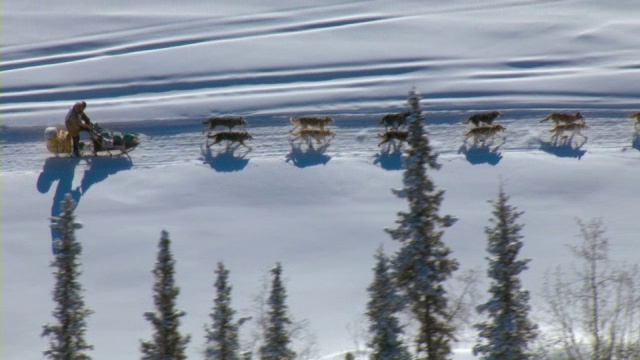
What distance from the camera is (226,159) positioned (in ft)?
61.9

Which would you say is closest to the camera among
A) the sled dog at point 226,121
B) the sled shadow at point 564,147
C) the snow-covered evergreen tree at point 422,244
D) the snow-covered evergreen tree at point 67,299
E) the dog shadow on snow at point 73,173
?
the snow-covered evergreen tree at point 422,244

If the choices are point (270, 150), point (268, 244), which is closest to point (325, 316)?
point (268, 244)

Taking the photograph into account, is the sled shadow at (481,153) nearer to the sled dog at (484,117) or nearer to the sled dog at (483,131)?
the sled dog at (483,131)

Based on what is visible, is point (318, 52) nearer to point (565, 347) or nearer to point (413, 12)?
A: point (413, 12)

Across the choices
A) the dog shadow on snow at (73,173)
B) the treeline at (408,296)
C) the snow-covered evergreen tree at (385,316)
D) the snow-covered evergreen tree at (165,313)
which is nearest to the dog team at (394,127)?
the dog shadow on snow at (73,173)

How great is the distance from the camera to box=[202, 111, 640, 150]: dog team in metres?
18.7

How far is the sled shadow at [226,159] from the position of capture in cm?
1859

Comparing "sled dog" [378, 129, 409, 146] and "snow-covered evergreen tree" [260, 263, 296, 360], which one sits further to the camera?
"sled dog" [378, 129, 409, 146]

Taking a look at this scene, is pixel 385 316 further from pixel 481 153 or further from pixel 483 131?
pixel 483 131

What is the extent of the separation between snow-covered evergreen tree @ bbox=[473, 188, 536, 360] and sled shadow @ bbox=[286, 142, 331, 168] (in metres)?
7.64

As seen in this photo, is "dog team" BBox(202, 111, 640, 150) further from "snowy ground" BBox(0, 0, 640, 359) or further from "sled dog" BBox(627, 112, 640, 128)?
"snowy ground" BBox(0, 0, 640, 359)

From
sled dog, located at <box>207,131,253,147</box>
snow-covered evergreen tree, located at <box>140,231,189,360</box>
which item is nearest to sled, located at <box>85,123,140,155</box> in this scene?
sled dog, located at <box>207,131,253,147</box>

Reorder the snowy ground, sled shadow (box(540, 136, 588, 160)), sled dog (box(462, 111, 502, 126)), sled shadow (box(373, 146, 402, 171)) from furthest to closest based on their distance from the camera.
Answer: sled dog (box(462, 111, 502, 126)), sled shadow (box(540, 136, 588, 160)), sled shadow (box(373, 146, 402, 171)), the snowy ground

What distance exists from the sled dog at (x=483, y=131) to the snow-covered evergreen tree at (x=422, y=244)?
24.7 feet
